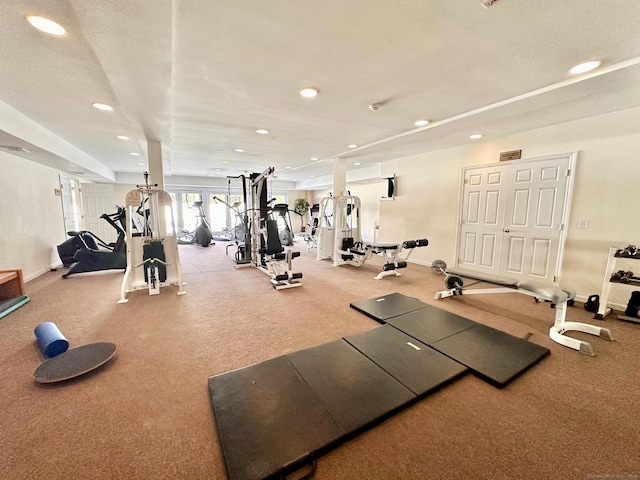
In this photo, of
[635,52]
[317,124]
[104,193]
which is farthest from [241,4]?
[104,193]

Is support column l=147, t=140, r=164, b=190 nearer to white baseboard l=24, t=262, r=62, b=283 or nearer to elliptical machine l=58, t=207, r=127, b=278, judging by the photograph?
elliptical machine l=58, t=207, r=127, b=278

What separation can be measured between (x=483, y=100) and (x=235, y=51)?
2.69 meters

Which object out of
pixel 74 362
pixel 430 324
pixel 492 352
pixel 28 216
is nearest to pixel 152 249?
pixel 74 362

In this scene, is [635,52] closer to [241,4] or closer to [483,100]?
[483,100]

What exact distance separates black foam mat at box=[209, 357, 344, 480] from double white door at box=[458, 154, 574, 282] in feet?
13.8

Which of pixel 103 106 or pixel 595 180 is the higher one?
pixel 103 106

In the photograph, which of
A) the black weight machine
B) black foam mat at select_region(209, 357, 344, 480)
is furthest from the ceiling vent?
black foam mat at select_region(209, 357, 344, 480)

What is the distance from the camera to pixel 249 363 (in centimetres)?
210

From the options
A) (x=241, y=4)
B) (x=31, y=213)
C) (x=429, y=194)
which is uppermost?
(x=241, y=4)

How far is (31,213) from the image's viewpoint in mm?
4512

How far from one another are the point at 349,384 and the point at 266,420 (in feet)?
2.05

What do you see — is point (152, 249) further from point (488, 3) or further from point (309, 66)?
point (488, 3)

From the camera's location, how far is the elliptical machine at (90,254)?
475 centimetres

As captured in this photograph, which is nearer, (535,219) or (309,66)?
(309,66)
